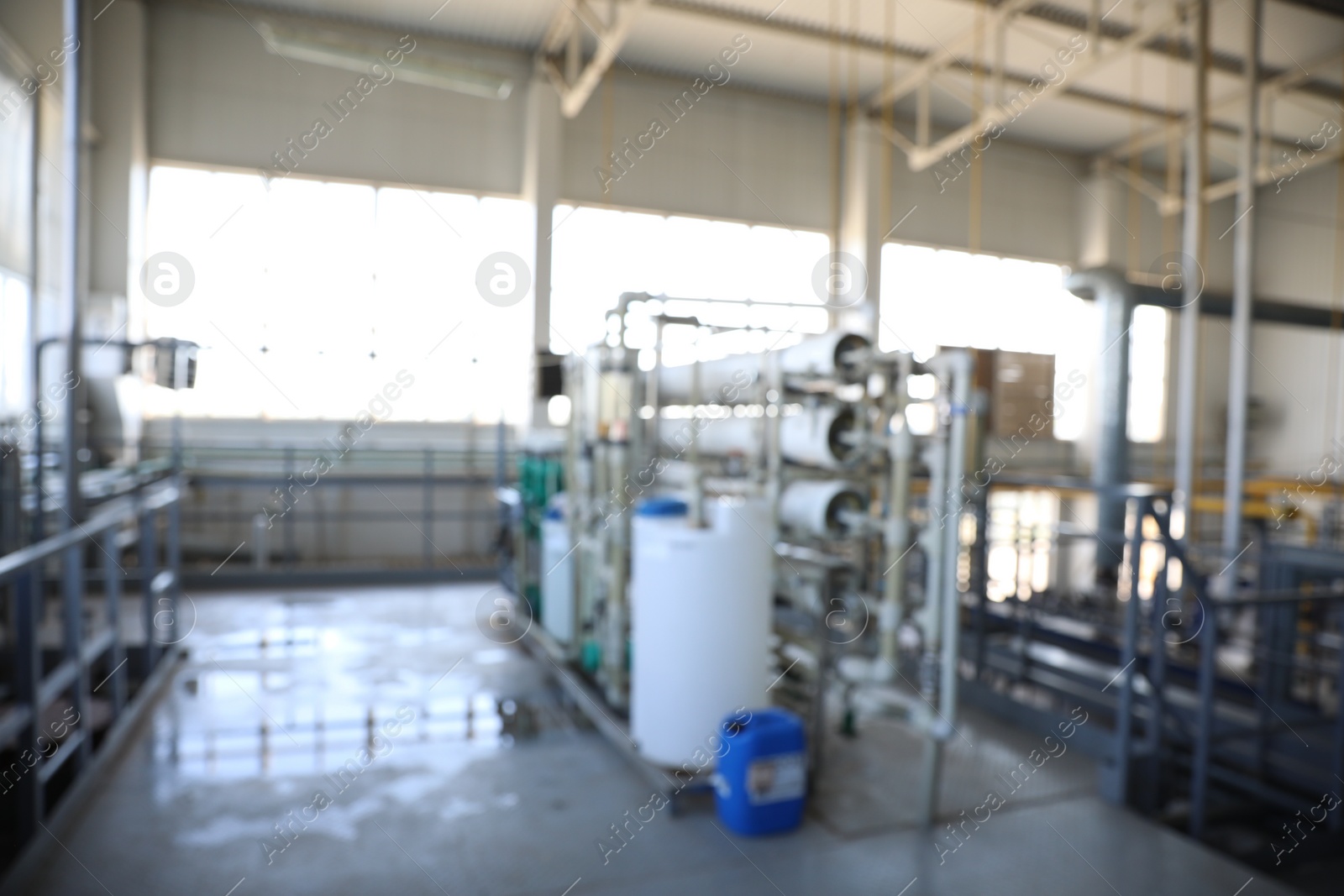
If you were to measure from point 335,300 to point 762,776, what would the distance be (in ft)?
24.1

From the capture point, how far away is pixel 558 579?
4.62 metres

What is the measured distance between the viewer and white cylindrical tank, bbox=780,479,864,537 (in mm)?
3143

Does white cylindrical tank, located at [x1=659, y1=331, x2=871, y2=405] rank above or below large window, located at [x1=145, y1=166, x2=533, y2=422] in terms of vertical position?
below

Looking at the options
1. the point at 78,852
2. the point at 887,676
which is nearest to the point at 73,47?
the point at 78,852

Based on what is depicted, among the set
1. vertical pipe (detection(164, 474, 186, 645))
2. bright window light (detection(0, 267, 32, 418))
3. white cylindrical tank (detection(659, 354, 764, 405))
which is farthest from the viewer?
bright window light (detection(0, 267, 32, 418))

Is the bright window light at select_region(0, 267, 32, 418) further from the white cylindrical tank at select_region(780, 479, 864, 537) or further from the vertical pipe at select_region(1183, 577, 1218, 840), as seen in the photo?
the vertical pipe at select_region(1183, 577, 1218, 840)

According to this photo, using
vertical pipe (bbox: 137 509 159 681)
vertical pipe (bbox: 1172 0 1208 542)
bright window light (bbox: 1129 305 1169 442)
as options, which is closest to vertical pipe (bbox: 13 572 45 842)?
vertical pipe (bbox: 137 509 159 681)

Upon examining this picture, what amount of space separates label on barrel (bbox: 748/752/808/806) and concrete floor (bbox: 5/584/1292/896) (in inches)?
5.3

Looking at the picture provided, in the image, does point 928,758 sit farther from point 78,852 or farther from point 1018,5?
point 1018,5

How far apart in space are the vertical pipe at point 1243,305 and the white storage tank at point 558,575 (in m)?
4.03

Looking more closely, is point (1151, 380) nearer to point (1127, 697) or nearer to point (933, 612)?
point (1127, 697)

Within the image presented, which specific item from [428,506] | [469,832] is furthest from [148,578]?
[428,506]

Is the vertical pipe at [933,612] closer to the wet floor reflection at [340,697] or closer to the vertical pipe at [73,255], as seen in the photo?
the wet floor reflection at [340,697]

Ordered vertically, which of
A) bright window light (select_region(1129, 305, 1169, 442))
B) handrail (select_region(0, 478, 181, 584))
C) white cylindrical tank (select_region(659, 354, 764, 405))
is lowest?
handrail (select_region(0, 478, 181, 584))
